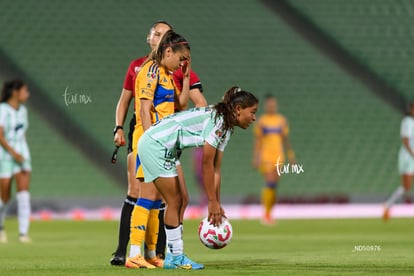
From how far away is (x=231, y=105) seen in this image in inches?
282

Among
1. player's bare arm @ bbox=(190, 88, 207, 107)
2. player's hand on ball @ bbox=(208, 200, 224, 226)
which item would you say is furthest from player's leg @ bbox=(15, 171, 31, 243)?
player's hand on ball @ bbox=(208, 200, 224, 226)

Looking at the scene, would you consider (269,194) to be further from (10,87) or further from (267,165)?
(10,87)

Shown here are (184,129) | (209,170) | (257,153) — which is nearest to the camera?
(209,170)

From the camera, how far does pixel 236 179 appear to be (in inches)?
815

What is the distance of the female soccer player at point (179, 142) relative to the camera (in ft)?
23.5

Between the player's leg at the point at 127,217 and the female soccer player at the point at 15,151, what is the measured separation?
4.38 meters

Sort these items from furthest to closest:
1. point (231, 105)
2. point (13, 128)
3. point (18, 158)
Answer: point (13, 128)
point (18, 158)
point (231, 105)

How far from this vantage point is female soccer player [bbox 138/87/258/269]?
7.16 m

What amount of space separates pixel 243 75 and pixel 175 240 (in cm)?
1479

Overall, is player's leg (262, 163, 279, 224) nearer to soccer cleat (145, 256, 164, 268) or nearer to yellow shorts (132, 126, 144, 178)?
soccer cleat (145, 256, 164, 268)

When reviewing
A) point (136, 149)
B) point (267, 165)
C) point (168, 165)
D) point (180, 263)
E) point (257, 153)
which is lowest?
point (180, 263)

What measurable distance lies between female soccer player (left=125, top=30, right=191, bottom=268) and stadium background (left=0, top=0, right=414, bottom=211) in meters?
12.1

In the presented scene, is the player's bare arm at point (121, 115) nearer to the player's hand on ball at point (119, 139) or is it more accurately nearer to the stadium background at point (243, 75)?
the player's hand on ball at point (119, 139)

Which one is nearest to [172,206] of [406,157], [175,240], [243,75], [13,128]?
[175,240]
